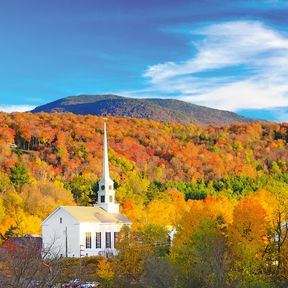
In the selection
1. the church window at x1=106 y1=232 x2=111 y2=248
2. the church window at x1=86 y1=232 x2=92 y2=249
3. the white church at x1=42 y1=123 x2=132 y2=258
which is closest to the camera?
the white church at x1=42 y1=123 x2=132 y2=258

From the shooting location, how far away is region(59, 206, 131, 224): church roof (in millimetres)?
77375

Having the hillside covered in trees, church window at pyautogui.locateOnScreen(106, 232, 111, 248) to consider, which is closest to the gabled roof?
church window at pyautogui.locateOnScreen(106, 232, 111, 248)

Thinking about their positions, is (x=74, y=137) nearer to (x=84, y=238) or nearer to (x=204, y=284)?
(x=84, y=238)

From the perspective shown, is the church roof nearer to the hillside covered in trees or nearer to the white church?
the white church

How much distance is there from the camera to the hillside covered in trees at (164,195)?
181 ft

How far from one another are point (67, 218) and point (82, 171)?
61.7m

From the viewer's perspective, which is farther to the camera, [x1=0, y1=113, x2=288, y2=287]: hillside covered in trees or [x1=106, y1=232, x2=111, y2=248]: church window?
[x1=106, y1=232, x2=111, y2=248]: church window

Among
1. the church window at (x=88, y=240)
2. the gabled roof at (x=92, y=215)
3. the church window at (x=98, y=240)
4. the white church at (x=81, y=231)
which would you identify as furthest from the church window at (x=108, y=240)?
the church window at (x=88, y=240)

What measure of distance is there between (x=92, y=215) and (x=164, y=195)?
3822 cm

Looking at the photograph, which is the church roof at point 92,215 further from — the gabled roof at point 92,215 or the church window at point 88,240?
the church window at point 88,240

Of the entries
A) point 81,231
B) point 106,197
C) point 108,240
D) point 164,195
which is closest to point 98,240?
point 108,240

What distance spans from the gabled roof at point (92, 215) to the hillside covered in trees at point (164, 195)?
117 inches

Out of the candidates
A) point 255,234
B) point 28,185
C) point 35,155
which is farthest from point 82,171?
point 255,234

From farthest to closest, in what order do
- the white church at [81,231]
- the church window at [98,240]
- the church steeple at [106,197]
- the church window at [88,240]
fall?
the church steeple at [106,197] < the church window at [98,240] < the church window at [88,240] < the white church at [81,231]
